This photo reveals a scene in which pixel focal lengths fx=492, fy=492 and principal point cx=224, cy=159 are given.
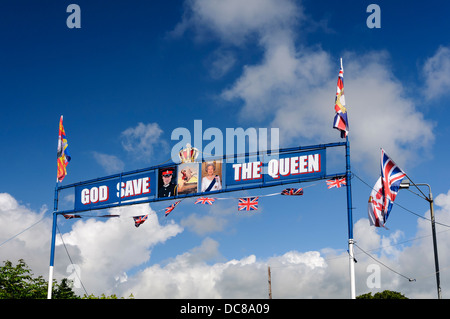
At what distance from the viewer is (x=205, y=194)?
70.0 ft

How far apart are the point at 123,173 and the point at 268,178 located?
7537 millimetres

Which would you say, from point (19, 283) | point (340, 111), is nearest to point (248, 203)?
point (340, 111)

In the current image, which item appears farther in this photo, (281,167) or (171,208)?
(171,208)

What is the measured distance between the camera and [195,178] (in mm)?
21828

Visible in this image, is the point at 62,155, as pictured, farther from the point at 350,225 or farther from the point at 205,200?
the point at 350,225

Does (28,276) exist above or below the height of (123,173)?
below

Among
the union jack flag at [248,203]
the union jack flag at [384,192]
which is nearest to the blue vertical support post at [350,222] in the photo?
the union jack flag at [384,192]

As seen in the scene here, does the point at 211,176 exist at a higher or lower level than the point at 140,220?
higher

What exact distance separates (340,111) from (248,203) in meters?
5.29

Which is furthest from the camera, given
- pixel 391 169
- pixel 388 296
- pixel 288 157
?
pixel 388 296
